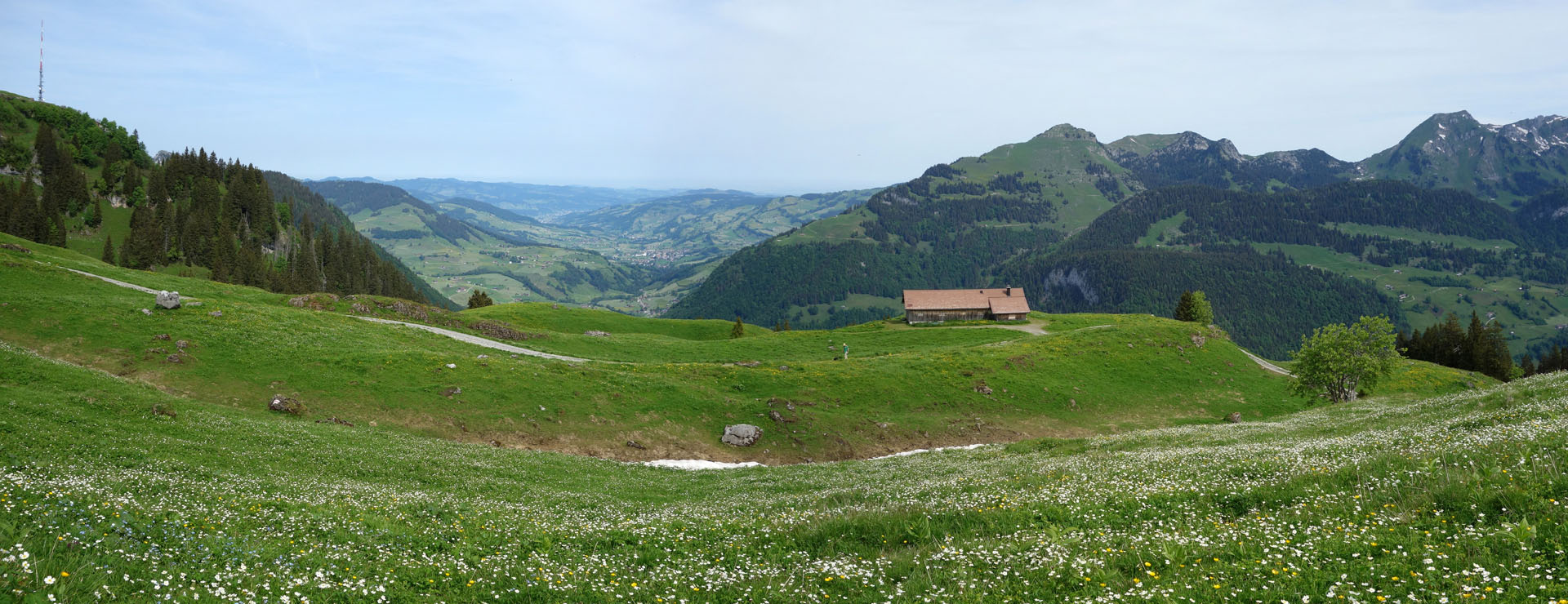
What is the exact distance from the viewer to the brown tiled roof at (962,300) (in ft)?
393

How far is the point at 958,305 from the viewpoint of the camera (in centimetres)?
12181

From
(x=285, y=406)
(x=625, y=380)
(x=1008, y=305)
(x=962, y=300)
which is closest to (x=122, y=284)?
(x=285, y=406)

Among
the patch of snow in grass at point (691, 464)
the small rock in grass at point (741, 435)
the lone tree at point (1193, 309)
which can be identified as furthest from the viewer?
the lone tree at point (1193, 309)

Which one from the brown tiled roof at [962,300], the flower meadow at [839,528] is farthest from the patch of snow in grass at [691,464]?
the brown tiled roof at [962,300]

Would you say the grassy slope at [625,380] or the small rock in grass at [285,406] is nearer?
the small rock in grass at [285,406]

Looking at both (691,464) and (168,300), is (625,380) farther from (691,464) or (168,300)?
(168,300)

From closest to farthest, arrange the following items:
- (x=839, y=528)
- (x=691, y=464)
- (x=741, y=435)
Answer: (x=839, y=528) < (x=691, y=464) < (x=741, y=435)

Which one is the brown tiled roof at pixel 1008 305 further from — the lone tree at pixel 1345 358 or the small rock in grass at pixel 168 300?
the small rock in grass at pixel 168 300

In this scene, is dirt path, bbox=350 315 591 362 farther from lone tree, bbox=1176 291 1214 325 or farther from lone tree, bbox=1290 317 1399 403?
lone tree, bbox=1176 291 1214 325

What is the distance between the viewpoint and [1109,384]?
66125 millimetres

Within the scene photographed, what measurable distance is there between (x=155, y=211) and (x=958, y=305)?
163659 mm

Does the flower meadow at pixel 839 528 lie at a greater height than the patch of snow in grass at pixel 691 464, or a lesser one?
greater

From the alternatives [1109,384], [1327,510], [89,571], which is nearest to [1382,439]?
[1327,510]

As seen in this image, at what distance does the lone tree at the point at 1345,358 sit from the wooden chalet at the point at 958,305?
60.1 meters
